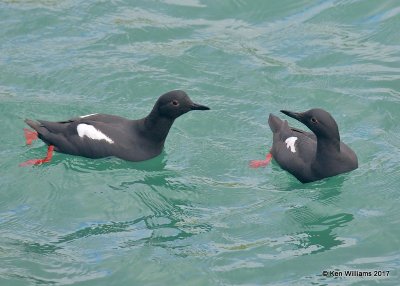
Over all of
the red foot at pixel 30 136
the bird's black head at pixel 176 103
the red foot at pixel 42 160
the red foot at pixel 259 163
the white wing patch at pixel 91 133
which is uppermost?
the bird's black head at pixel 176 103

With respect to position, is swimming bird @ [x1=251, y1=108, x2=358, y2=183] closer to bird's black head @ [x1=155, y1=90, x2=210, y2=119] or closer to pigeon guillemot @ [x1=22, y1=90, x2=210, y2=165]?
bird's black head @ [x1=155, y1=90, x2=210, y2=119]

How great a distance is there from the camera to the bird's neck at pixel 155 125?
41.7 ft

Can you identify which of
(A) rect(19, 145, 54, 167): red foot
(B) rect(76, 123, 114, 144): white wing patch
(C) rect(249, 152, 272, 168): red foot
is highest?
(B) rect(76, 123, 114, 144): white wing patch

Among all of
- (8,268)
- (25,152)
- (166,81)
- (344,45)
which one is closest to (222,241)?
(8,268)

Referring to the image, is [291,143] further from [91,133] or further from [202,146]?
[91,133]

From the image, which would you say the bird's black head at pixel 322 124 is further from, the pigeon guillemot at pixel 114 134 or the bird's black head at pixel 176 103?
the pigeon guillemot at pixel 114 134

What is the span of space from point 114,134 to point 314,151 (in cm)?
256

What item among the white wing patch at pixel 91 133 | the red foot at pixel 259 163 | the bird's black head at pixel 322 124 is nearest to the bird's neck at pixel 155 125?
the white wing patch at pixel 91 133

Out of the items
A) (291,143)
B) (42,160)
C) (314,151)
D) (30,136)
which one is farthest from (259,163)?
(30,136)

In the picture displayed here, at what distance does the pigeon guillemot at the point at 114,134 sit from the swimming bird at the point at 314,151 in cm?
126

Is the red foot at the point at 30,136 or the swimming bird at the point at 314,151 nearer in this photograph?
the swimming bird at the point at 314,151


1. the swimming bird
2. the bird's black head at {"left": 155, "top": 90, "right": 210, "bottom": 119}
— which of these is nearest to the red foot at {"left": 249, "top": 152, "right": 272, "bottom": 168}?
the swimming bird

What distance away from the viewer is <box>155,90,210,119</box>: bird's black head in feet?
40.9

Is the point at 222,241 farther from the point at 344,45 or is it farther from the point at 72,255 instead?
Answer: the point at 344,45
